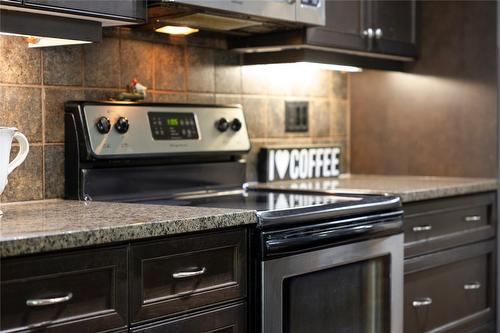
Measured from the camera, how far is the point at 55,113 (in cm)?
227

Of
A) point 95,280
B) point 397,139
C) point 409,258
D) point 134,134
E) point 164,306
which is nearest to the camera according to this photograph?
point 95,280

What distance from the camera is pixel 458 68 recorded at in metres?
3.22

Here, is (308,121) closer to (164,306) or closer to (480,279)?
(480,279)

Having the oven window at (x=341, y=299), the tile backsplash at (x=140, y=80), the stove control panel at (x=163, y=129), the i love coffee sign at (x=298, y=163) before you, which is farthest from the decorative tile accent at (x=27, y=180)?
the i love coffee sign at (x=298, y=163)

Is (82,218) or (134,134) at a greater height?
(134,134)

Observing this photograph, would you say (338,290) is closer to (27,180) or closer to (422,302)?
(422,302)

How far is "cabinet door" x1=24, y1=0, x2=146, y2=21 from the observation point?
1.85 m

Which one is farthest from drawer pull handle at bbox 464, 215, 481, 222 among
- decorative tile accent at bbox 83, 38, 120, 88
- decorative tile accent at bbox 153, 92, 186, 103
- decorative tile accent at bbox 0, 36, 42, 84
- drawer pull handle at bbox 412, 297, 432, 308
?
decorative tile accent at bbox 0, 36, 42, 84

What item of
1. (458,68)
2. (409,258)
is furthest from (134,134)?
(458,68)

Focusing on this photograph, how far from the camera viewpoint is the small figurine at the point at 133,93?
2.40 meters

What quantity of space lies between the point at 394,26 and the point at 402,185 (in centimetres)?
70

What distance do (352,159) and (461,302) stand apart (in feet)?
2.83

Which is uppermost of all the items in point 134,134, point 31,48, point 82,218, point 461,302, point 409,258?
point 31,48

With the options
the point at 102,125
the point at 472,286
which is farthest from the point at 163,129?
the point at 472,286
